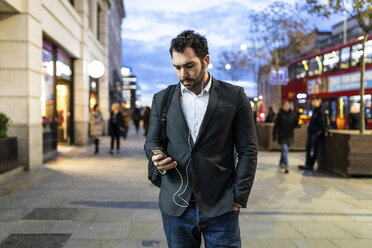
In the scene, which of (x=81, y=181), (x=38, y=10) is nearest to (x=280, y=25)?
(x=38, y=10)

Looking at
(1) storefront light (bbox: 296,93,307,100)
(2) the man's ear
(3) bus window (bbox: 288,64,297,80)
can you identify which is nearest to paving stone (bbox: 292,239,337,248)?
(2) the man's ear

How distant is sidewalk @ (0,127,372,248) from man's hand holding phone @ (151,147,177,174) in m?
2.44

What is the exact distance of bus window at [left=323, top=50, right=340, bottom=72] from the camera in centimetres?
1729

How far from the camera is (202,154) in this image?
2207 millimetres

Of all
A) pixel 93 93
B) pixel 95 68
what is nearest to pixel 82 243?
pixel 95 68

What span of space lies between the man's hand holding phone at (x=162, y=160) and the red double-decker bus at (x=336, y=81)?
43.2ft

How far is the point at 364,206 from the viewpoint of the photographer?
249 inches

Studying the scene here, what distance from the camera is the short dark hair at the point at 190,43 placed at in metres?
2.18

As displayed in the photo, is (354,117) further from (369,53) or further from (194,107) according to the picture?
(194,107)

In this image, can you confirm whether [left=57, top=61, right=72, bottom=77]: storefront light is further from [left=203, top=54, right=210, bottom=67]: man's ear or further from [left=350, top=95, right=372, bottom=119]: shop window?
[left=203, top=54, right=210, bottom=67]: man's ear

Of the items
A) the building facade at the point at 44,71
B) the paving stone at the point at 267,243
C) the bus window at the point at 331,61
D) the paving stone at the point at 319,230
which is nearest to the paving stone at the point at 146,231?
the paving stone at the point at 267,243

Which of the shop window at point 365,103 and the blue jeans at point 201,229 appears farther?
the shop window at point 365,103

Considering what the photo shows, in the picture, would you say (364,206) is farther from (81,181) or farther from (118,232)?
(81,181)

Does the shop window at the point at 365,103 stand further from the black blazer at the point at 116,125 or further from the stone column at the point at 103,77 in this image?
the stone column at the point at 103,77
